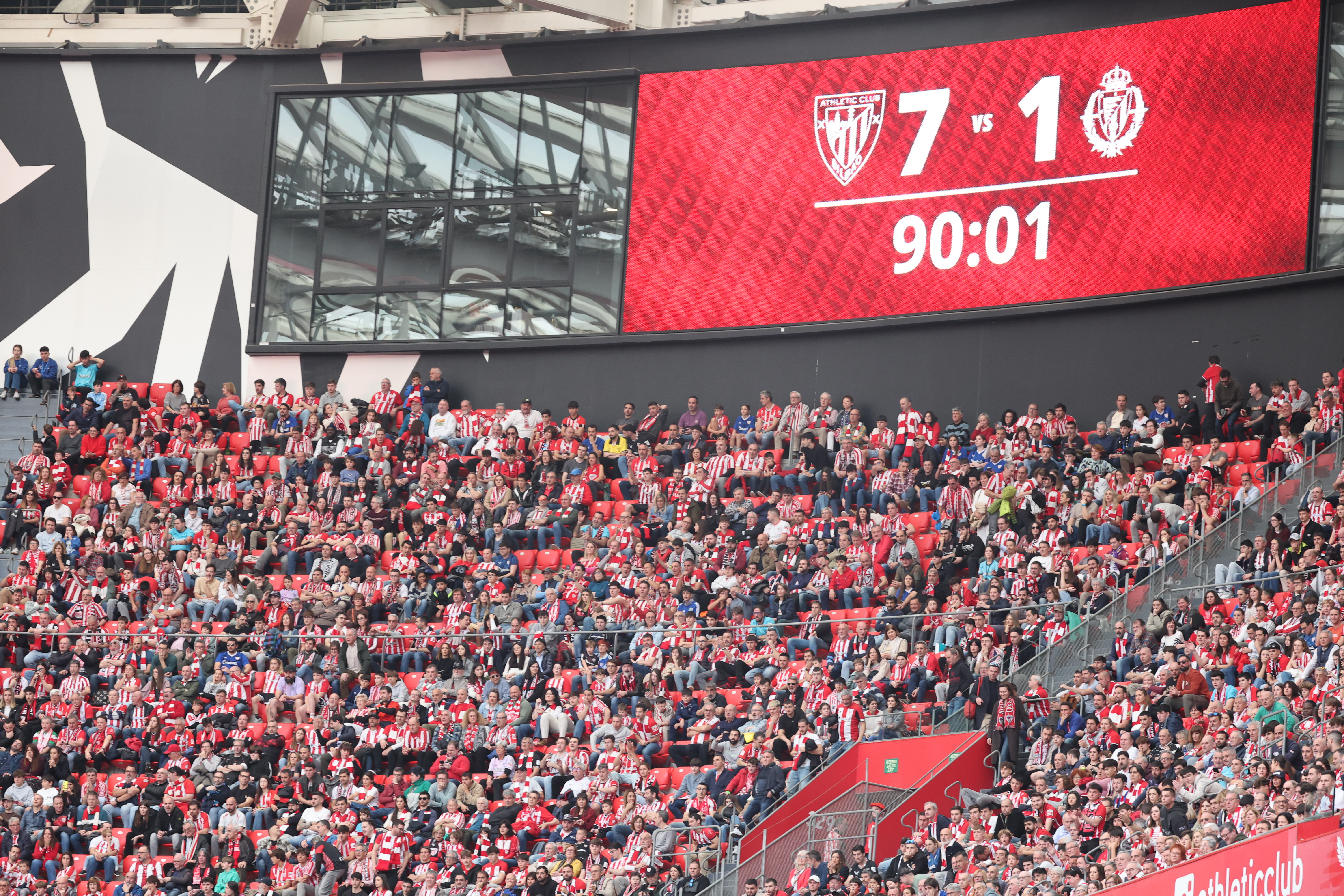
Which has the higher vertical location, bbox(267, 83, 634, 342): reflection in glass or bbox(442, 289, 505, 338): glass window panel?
bbox(267, 83, 634, 342): reflection in glass

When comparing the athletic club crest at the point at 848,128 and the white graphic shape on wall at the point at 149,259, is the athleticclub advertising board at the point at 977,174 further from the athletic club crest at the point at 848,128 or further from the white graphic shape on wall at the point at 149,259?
the white graphic shape on wall at the point at 149,259

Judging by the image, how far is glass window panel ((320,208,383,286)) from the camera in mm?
26500

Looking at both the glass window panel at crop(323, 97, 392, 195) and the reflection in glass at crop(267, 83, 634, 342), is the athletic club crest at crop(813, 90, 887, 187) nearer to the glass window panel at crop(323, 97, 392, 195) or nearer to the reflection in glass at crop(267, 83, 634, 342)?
the reflection in glass at crop(267, 83, 634, 342)

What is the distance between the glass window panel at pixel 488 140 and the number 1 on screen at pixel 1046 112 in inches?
290

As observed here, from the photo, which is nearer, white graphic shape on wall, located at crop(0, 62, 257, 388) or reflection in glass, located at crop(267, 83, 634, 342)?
reflection in glass, located at crop(267, 83, 634, 342)

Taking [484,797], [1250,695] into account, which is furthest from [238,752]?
[1250,695]

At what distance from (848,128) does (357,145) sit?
7351 millimetres

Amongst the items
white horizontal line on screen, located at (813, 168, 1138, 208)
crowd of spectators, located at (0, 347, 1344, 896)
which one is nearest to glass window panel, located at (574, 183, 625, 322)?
crowd of spectators, located at (0, 347, 1344, 896)

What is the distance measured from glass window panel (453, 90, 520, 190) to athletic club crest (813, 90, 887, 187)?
4.47m

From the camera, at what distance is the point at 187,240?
2773 centimetres

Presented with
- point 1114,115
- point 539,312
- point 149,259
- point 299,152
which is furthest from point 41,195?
point 1114,115

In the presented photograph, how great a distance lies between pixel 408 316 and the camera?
26328mm

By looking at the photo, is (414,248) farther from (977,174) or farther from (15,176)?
(977,174)

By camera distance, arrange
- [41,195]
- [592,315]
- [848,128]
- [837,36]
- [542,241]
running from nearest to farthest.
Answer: [848,128] < [837,36] < [592,315] < [542,241] < [41,195]
